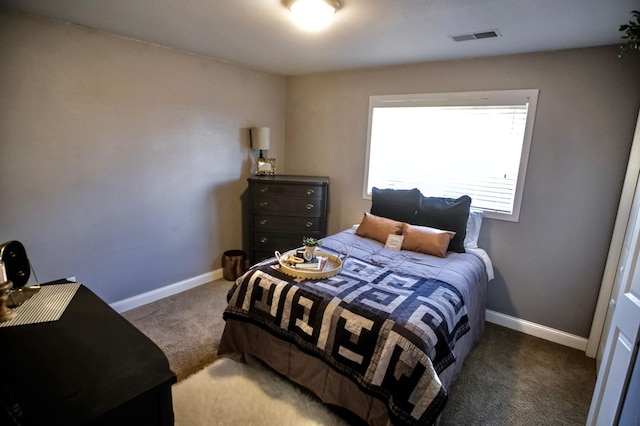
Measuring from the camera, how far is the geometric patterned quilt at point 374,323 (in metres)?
1.54

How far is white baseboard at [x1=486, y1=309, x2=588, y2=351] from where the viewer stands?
263cm

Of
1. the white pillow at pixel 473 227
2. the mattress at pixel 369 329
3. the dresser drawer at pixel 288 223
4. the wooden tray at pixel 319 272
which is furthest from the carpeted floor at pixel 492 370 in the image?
the dresser drawer at pixel 288 223

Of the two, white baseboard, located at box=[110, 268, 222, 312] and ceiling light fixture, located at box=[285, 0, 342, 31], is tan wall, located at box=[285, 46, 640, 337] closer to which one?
ceiling light fixture, located at box=[285, 0, 342, 31]

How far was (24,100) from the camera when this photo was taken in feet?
7.18

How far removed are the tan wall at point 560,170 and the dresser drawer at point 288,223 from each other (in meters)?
1.32

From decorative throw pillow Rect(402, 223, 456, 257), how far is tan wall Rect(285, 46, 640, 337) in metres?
0.57

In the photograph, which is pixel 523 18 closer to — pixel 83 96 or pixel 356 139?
pixel 356 139

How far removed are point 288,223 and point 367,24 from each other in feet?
6.67

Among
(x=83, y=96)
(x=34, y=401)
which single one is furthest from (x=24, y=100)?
(x=34, y=401)

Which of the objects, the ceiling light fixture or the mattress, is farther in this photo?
the ceiling light fixture

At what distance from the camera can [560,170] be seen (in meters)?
2.56

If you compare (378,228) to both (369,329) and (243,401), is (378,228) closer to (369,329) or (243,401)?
(369,329)

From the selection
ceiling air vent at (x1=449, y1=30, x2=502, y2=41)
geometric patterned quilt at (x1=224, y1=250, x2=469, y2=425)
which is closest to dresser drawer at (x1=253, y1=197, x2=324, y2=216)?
geometric patterned quilt at (x1=224, y1=250, x2=469, y2=425)

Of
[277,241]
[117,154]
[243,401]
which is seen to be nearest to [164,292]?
[277,241]
